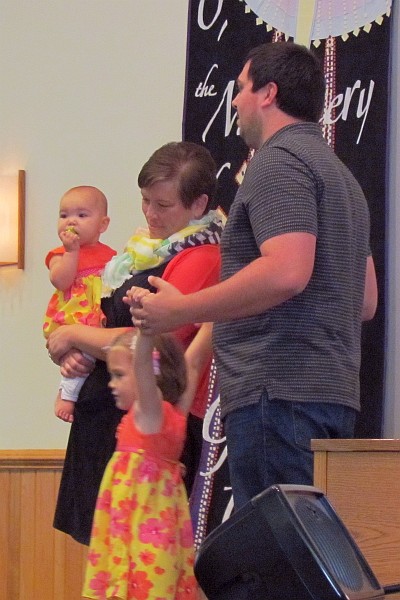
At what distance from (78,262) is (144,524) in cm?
92

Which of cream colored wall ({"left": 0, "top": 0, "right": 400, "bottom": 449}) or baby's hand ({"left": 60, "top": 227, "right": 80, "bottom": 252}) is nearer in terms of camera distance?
baby's hand ({"left": 60, "top": 227, "right": 80, "bottom": 252})

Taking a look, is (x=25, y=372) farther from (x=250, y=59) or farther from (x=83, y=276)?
(x=250, y=59)

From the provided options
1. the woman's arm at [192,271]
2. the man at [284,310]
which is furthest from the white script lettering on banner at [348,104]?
the man at [284,310]

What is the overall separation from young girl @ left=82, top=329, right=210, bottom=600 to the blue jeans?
0.71 feet

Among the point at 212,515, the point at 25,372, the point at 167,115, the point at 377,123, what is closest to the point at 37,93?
the point at 167,115

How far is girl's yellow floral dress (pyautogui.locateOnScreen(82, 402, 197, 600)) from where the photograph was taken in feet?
6.75

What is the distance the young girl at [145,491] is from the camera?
6.75ft

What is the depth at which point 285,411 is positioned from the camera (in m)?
1.88

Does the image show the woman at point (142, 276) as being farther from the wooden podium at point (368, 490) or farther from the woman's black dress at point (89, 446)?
the wooden podium at point (368, 490)

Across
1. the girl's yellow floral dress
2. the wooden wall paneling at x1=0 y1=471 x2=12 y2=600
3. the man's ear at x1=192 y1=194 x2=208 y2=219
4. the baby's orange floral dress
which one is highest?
the man's ear at x1=192 y1=194 x2=208 y2=219

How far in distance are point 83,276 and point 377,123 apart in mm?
890

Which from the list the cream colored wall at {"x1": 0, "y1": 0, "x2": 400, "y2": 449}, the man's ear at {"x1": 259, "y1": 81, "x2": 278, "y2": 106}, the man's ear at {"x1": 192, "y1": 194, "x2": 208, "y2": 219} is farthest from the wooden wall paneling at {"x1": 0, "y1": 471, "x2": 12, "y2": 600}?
the man's ear at {"x1": 259, "y1": 81, "x2": 278, "y2": 106}

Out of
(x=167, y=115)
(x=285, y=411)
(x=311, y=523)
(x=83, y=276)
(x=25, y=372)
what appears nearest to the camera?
(x=311, y=523)

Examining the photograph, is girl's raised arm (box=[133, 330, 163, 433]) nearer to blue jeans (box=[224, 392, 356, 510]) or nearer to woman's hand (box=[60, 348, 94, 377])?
blue jeans (box=[224, 392, 356, 510])
